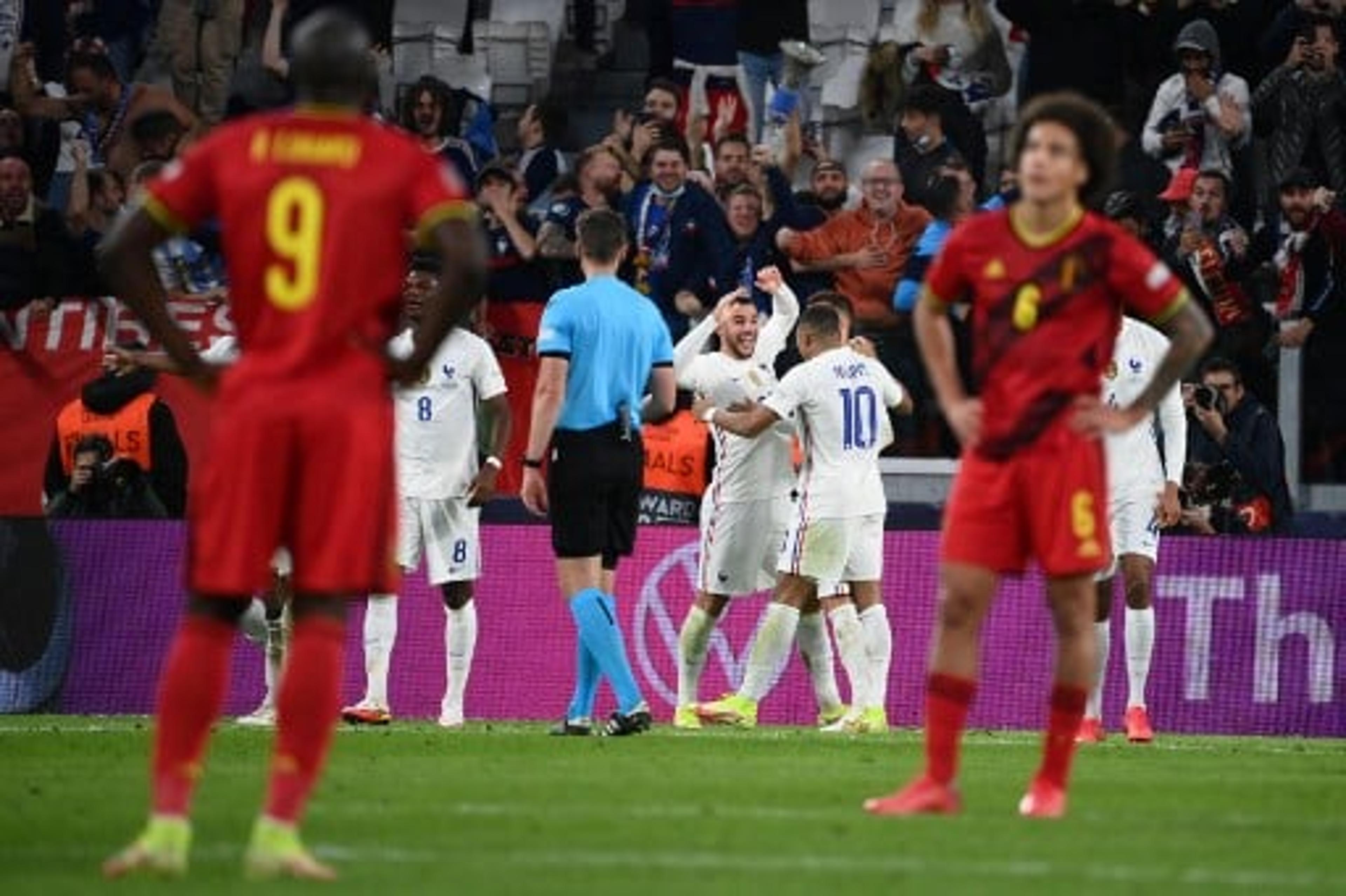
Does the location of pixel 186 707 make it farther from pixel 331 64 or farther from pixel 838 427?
pixel 838 427

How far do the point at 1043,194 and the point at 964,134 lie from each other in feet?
40.8

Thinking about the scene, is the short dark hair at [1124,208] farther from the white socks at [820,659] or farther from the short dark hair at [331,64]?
the short dark hair at [331,64]

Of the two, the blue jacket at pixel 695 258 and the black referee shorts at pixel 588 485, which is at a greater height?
the blue jacket at pixel 695 258

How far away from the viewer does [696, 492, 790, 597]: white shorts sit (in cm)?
1908

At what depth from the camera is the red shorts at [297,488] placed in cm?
958

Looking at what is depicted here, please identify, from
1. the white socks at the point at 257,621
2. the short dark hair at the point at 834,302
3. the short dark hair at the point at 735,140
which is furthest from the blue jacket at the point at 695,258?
the white socks at the point at 257,621

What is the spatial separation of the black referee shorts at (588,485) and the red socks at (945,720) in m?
5.81

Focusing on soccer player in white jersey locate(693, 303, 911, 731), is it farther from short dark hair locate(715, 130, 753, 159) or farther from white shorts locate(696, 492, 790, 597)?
short dark hair locate(715, 130, 753, 159)

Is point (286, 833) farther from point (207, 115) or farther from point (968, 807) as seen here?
point (207, 115)

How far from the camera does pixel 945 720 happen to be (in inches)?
455

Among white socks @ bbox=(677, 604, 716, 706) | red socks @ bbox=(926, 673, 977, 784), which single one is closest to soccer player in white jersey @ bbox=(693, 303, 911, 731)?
white socks @ bbox=(677, 604, 716, 706)

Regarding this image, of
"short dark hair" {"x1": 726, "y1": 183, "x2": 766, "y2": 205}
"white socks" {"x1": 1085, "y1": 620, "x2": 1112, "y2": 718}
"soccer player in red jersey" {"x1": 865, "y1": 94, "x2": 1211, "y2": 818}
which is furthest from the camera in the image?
"short dark hair" {"x1": 726, "y1": 183, "x2": 766, "y2": 205}

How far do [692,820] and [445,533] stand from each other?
7757 millimetres

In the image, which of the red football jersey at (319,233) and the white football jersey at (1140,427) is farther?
the white football jersey at (1140,427)
